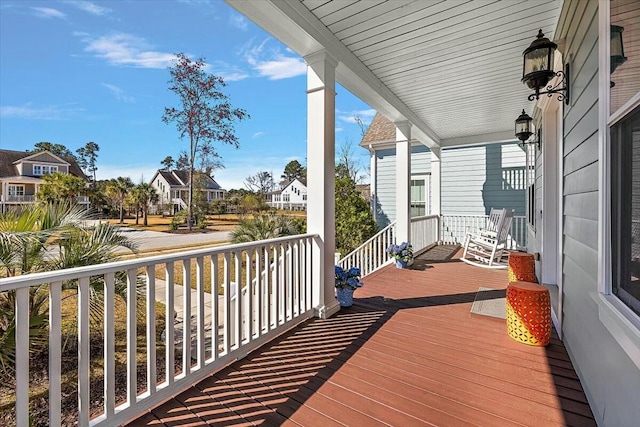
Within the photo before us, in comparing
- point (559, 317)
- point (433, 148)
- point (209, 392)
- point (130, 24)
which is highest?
point (130, 24)

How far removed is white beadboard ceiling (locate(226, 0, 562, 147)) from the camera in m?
2.52

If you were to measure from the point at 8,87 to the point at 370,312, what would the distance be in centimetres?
1986

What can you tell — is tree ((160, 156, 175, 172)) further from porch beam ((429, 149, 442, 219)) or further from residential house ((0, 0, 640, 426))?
residential house ((0, 0, 640, 426))

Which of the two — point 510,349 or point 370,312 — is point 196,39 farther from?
point 510,349

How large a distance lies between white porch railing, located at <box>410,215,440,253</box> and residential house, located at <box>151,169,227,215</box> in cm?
1451

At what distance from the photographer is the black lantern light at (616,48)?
44.6 inches

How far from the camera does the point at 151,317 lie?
5.76ft

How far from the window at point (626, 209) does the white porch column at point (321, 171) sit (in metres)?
2.21

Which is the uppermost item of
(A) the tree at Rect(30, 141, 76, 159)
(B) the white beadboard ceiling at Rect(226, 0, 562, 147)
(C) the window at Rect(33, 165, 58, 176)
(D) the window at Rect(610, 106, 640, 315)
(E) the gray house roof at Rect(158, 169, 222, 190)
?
(A) the tree at Rect(30, 141, 76, 159)

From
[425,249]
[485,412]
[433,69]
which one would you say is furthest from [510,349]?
[425,249]

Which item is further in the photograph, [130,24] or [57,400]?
[130,24]

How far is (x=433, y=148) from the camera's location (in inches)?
301

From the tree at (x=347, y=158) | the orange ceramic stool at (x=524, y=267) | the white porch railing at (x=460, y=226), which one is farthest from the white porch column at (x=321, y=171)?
the tree at (x=347, y=158)

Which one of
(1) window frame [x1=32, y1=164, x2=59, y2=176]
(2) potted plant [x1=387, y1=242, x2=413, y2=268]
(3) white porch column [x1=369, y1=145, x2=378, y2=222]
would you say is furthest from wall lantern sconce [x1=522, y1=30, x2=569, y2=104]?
(1) window frame [x1=32, y1=164, x2=59, y2=176]
